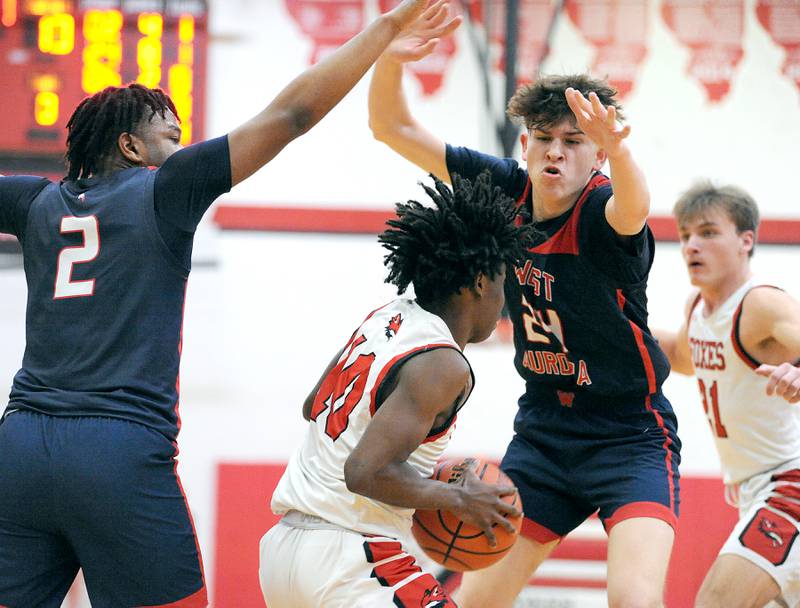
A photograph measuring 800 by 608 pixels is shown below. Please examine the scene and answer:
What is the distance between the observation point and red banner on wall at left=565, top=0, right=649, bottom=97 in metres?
6.43

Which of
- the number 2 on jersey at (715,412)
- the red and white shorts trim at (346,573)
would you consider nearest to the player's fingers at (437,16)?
the red and white shorts trim at (346,573)

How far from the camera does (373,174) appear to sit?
643 centimetres

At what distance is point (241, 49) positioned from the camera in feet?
21.1

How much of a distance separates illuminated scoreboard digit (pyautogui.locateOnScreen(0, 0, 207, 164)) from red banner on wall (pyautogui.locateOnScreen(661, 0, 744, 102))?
9.41 ft

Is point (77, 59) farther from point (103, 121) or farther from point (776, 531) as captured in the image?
point (776, 531)

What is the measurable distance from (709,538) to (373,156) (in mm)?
2949

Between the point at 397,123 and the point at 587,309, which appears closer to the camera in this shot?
the point at 587,309

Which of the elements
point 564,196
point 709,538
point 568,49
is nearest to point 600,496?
point 564,196

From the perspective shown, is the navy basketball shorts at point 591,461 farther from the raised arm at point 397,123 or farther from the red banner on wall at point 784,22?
the red banner on wall at point 784,22

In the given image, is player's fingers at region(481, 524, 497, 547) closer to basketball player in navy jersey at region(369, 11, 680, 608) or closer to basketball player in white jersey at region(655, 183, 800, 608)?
basketball player in navy jersey at region(369, 11, 680, 608)

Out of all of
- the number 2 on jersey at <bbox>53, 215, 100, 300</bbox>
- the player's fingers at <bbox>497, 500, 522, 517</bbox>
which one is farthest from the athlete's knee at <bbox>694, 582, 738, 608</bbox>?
the number 2 on jersey at <bbox>53, 215, 100, 300</bbox>

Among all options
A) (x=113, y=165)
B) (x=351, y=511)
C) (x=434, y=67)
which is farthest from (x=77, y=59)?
(x=351, y=511)

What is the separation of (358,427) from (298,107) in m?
0.80

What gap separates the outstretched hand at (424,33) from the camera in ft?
10.4
